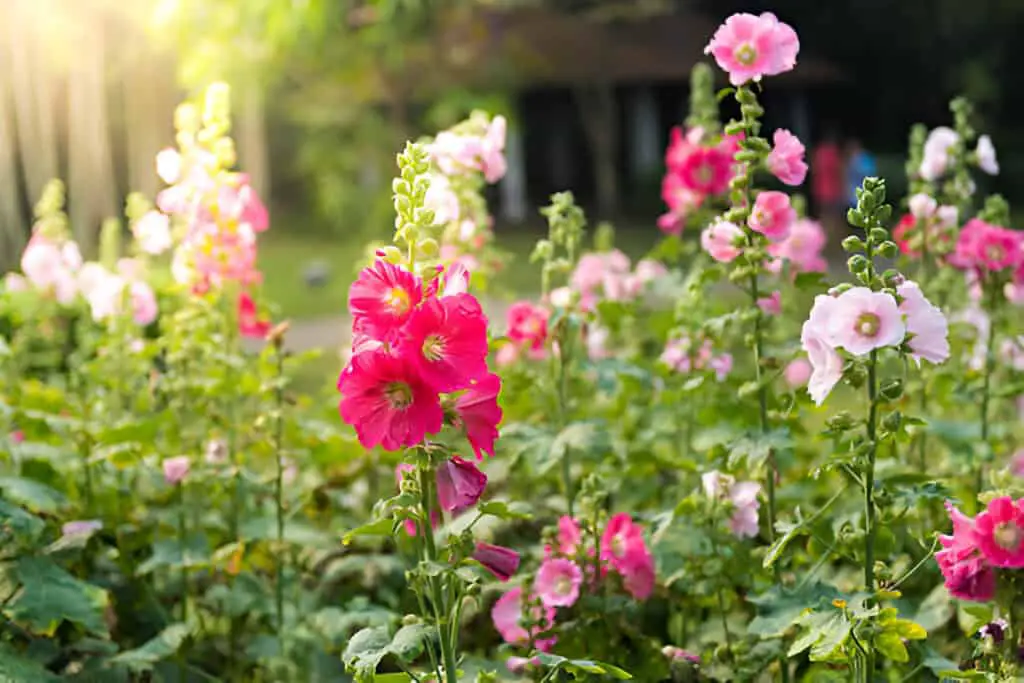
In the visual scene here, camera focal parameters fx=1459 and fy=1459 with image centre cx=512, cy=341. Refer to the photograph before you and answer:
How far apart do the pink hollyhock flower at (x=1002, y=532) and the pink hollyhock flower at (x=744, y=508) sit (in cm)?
71

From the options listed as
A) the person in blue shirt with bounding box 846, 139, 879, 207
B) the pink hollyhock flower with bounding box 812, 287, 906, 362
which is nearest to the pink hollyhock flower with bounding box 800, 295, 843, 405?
the pink hollyhock flower with bounding box 812, 287, 906, 362

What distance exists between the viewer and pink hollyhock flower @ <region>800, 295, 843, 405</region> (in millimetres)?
2299

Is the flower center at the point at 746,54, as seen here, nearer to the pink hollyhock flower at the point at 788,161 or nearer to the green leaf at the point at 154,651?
the pink hollyhock flower at the point at 788,161

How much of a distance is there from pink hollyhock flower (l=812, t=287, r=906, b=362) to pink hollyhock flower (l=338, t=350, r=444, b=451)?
65 cm

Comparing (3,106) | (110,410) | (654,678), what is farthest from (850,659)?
(3,106)

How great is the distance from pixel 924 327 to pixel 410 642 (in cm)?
95

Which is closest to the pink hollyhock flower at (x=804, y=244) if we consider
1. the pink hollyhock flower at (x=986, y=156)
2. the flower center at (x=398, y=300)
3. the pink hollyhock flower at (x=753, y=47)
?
the pink hollyhock flower at (x=986, y=156)

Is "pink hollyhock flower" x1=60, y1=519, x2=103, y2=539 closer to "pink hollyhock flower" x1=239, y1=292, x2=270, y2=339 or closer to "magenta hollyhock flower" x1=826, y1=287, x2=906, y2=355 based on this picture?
"pink hollyhock flower" x1=239, y1=292, x2=270, y2=339

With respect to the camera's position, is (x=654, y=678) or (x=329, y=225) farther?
(x=329, y=225)

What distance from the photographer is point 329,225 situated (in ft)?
86.4

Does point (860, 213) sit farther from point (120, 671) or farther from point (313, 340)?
point (313, 340)

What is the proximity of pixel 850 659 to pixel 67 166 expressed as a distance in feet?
83.0

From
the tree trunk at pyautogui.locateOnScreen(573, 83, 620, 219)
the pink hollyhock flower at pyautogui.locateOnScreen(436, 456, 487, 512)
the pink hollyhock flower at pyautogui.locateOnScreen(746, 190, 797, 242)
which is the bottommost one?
the pink hollyhock flower at pyautogui.locateOnScreen(436, 456, 487, 512)

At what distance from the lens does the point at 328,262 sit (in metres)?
20.8
